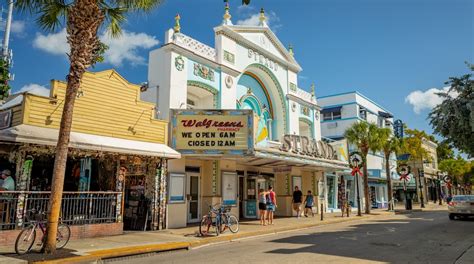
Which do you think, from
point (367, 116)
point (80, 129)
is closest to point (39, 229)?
point (80, 129)

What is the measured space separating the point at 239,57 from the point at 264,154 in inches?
259

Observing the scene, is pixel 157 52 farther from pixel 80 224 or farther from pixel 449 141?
pixel 449 141

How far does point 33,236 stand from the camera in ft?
32.0

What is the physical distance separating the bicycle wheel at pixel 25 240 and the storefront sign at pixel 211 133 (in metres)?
7.43

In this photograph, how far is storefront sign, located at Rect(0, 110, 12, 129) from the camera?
12.6 meters

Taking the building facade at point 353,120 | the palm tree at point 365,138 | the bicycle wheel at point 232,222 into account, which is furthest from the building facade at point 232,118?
the building facade at point 353,120

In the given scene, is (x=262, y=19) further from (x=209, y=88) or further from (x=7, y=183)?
(x=7, y=183)

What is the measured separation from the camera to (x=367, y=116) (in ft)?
134

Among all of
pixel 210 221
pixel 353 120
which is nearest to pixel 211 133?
pixel 210 221

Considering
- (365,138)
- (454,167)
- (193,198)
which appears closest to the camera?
(193,198)

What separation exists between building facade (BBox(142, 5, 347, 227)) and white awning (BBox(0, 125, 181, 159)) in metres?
1.62

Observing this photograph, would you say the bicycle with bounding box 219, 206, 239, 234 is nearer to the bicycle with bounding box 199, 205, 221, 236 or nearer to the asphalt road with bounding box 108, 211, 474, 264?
the bicycle with bounding box 199, 205, 221, 236

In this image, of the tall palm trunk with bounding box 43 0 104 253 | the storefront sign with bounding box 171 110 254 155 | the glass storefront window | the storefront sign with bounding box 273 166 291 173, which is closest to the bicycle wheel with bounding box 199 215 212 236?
the storefront sign with bounding box 171 110 254 155

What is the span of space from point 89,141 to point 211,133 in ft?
18.4
